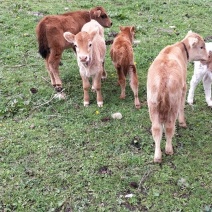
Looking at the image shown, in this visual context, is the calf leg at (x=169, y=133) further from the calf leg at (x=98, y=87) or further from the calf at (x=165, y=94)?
the calf leg at (x=98, y=87)

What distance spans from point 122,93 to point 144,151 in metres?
1.64

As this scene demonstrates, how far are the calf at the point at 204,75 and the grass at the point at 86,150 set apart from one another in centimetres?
21

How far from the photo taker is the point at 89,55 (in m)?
6.28

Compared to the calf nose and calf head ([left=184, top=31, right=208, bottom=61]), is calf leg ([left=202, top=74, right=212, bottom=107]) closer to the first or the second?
calf head ([left=184, top=31, right=208, bottom=61])

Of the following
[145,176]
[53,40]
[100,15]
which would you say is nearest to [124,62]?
[53,40]

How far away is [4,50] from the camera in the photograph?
8.78 m

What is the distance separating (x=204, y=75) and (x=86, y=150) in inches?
97.0

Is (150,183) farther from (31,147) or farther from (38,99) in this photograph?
(38,99)

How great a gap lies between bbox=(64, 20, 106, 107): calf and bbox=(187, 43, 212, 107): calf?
5.22 feet

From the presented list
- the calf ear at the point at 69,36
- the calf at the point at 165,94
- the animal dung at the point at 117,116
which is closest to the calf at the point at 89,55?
the calf ear at the point at 69,36

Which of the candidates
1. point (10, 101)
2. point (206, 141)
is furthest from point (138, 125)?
point (10, 101)

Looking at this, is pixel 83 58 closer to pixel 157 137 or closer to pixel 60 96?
pixel 60 96

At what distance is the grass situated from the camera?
15.7 feet

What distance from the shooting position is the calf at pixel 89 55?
20.1 ft
